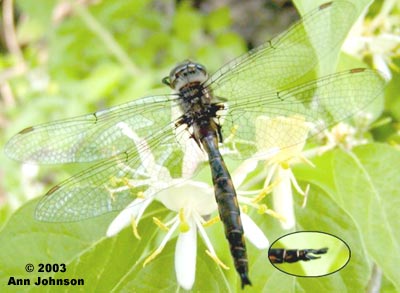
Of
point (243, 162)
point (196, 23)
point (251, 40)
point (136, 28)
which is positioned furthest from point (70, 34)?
point (243, 162)

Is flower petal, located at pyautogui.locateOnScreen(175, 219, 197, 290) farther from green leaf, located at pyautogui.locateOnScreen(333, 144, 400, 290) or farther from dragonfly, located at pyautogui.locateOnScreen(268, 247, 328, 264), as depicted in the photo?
green leaf, located at pyautogui.locateOnScreen(333, 144, 400, 290)

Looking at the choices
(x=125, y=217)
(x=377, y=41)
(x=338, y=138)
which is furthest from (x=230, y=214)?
(x=377, y=41)

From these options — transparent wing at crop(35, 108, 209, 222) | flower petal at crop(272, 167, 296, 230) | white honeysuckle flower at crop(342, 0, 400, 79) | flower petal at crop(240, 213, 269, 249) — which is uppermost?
white honeysuckle flower at crop(342, 0, 400, 79)

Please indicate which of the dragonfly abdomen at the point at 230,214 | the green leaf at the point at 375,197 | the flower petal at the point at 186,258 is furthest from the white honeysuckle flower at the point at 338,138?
the flower petal at the point at 186,258

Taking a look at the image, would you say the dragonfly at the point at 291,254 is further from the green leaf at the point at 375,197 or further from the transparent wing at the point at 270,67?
the transparent wing at the point at 270,67

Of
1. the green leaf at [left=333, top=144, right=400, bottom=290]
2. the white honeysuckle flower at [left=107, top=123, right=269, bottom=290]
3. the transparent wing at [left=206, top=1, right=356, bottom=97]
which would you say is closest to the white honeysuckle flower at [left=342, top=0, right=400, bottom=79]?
the transparent wing at [left=206, top=1, right=356, bottom=97]

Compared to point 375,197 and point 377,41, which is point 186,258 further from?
point 377,41

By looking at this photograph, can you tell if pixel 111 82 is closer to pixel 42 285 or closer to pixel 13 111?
pixel 13 111
